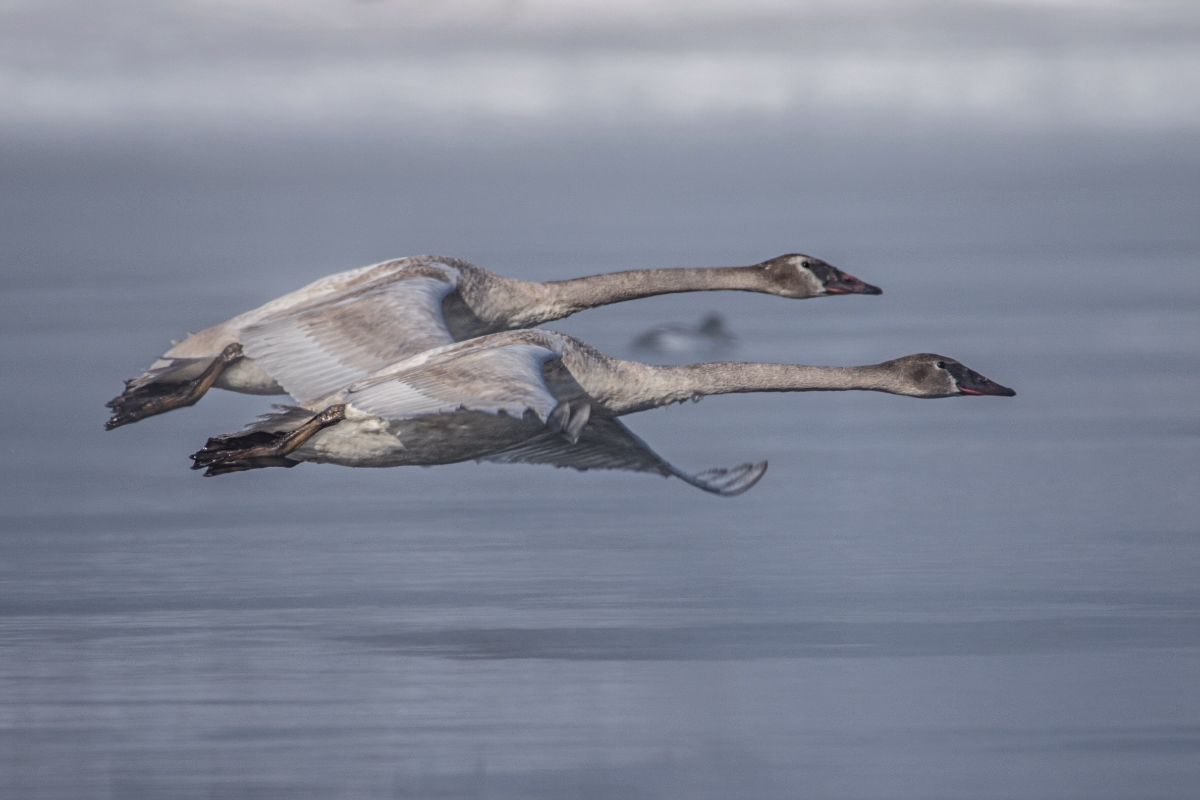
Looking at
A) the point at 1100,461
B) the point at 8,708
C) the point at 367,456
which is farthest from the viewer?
the point at 1100,461

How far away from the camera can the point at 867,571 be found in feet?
39.2

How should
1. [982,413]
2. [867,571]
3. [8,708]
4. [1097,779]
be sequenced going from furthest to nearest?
[982,413], [867,571], [8,708], [1097,779]

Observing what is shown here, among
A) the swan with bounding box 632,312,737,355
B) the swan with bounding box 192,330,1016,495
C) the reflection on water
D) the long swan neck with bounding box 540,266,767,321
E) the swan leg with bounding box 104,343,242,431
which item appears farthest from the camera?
the swan with bounding box 632,312,737,355

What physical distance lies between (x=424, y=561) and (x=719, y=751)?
3421mm

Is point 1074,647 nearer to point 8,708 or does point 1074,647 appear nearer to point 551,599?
point 551,599

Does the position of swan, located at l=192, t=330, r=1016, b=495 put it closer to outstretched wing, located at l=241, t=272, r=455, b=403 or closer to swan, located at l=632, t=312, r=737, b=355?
outstretched wing, located at l=241, t=272, r=455, b=403

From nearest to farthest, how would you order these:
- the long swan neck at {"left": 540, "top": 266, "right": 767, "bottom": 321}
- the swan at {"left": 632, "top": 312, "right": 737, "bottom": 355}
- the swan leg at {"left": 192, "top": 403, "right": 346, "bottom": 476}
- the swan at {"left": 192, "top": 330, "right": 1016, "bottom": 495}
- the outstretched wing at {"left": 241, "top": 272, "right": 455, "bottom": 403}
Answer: the swan at {"left": 192, "top": 330, "right": 1016, "bottom": 495}, the swan leg at {"left": 192, "top": 403, "right": 346, "bottom": 476}, the outstretched wing at {"left": 241, "top": 272, "right": 455, "bottom": 403}, the long swan neck at {"left": 540, "top": 266, "right": 767, "bottom": 321}, the swan at {"left": 632, "top": 312, "right": 737, "bottom": 355}

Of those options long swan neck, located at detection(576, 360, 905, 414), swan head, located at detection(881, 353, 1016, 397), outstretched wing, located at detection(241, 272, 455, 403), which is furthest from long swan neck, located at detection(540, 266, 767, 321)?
swan head, located at detection(881, 353, 1016, 397)

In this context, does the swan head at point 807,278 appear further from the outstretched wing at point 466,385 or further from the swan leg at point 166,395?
the outstretched wing at point 466,385

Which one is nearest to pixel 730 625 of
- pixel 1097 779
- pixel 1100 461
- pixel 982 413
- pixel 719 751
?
pixel 719 751

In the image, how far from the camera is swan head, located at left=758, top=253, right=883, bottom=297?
14102 mm

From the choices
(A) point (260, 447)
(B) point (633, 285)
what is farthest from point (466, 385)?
(B) point (633, 285)

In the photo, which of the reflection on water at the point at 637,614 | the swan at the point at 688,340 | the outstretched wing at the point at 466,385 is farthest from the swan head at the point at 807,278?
the swan at the point at 688,340

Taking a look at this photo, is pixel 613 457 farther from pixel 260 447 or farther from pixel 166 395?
pixel 166 395
